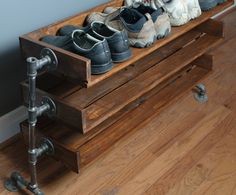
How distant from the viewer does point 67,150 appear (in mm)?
1254

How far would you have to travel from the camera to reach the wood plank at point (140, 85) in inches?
49.8

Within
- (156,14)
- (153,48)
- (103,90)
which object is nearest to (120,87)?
(103,90)

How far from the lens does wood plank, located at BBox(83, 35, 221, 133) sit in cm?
126

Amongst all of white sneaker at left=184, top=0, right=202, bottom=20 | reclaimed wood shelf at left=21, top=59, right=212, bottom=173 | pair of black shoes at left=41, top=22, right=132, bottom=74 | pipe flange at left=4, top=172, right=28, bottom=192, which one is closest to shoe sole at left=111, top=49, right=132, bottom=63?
pair of black shoes at left=41, top=22, right=132, bottom=74

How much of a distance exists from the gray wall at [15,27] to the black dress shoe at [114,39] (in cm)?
28

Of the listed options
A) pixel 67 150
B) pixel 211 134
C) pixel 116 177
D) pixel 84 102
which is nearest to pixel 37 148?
pixel 67 150

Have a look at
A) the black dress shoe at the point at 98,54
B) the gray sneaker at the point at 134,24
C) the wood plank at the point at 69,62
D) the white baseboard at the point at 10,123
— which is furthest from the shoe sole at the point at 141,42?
the white baseboard at the point at 10,123

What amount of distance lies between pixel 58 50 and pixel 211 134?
2.77 ft

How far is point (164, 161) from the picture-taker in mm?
1503

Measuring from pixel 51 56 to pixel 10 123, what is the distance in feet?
1.84

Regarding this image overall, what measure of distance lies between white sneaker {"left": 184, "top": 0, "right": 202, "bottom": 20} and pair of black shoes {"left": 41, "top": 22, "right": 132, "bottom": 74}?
1.40ft

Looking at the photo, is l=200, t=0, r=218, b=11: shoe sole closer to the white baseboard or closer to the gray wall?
the gray wall

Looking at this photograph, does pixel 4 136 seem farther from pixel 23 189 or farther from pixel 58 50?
pixel 58 50

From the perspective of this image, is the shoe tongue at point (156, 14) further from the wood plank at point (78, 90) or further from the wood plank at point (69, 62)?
the wood plank at point (69, 62)
